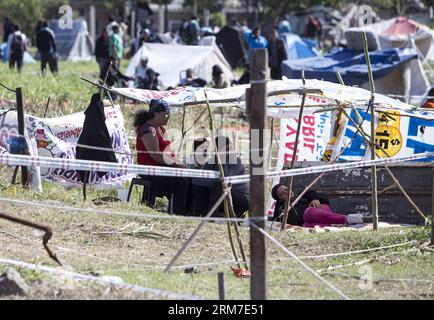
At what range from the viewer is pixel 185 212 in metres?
11.0

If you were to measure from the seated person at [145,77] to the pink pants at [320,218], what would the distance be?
11148 millimetres

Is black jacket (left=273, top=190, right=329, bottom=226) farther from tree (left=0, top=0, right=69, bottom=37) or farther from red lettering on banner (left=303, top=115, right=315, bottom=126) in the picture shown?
tree (left=0, top=0, right=69, bottom=37)

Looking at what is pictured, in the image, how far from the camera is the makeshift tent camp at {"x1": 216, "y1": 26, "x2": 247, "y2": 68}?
28.8 metres

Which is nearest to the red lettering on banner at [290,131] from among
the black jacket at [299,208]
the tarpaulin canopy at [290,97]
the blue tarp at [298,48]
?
the tarpaulin canopy at [290,97]

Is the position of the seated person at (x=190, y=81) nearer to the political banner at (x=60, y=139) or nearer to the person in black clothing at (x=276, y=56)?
the person in black clothing at (x=276, y=56)

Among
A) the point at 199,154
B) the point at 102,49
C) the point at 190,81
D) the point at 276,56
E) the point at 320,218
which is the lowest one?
the point at 320,218

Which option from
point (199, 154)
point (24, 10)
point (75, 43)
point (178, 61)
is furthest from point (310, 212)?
point (24, 10)

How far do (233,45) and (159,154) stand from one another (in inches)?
726

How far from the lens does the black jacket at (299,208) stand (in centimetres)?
1065

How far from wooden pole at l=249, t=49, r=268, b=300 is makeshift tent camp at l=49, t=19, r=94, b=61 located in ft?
100

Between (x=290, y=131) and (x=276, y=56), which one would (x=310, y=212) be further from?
(x=276, y=56)

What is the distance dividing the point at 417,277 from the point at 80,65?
998 inches

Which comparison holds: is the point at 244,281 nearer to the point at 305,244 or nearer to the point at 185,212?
the point at 305,244

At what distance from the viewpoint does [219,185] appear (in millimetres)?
10492
